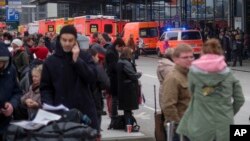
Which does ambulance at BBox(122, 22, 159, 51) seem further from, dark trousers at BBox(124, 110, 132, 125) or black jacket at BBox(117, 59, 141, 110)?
black jacket at BBox(117, 59, 141, 110)

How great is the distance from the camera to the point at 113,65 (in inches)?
495

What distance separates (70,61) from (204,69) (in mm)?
1311

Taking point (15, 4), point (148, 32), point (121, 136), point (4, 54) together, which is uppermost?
point (15, 4)

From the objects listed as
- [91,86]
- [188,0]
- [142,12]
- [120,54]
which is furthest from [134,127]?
[142,12]

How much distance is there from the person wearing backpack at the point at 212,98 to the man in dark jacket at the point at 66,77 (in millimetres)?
1080

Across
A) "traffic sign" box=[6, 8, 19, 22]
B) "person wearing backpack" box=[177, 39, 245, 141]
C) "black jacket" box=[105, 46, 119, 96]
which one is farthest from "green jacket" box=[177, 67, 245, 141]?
"traffic sign" box=[6, 8, 19, 22]

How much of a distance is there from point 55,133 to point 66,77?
1.29 m

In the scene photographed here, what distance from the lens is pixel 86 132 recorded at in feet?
17.3

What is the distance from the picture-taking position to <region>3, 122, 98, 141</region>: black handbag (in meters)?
5.22

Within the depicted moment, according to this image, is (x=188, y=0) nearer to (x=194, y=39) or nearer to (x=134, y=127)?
(x=194, y=39)

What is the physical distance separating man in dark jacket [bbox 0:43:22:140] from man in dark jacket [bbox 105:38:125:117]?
6.05 metres

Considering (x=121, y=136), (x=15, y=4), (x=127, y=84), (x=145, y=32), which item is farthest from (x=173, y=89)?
(x=145, y=32)

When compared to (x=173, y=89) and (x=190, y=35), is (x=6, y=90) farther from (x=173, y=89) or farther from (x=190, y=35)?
(x=190, y=35)

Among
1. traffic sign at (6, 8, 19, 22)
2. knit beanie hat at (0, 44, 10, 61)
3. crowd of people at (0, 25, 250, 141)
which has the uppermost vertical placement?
traffic sign at (6, 8, 19, 22)
